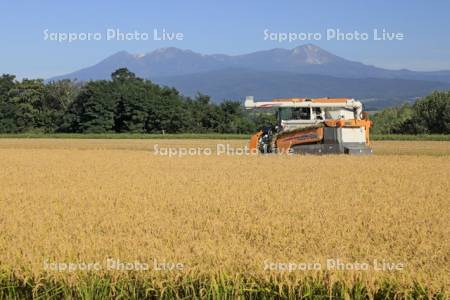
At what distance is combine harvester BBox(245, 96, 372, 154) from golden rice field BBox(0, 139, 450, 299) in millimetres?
6124

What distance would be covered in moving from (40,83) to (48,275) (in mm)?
76274

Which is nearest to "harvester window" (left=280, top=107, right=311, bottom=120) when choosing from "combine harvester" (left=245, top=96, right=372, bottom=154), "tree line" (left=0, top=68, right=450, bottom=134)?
"combine harvester" (left=245, top=96, right=372, bottom=154)

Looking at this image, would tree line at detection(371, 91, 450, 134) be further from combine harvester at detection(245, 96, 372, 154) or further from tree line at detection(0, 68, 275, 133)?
combine harvester at detection(245, 96, 372, 154)

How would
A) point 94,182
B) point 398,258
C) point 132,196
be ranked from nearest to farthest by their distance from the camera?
point 398,258
point 132,196
point 94,182

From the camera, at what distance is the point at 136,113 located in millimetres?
65188

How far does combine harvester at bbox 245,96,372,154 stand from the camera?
21.3 metres

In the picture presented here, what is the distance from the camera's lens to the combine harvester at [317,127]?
69.8 ft

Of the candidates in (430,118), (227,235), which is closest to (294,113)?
(227,235)

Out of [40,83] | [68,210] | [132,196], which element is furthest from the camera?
[40,83]

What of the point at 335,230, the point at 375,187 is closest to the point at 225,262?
the point at 335,230

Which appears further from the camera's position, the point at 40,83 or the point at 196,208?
the point at 40,83

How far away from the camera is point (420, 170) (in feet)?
56.4

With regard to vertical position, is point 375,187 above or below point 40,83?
below

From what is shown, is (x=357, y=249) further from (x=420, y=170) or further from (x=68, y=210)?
(x=420, y=170)
